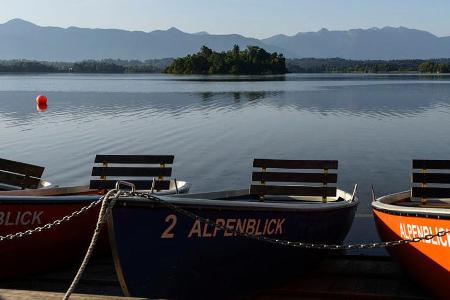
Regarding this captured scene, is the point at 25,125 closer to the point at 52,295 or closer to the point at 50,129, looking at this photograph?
the point at 50,129

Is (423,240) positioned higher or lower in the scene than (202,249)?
higher

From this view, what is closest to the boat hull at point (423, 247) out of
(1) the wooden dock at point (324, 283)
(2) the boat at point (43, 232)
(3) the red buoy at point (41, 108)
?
(1) the wooden dock at point (324, 283)

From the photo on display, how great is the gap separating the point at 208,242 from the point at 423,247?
116 inches

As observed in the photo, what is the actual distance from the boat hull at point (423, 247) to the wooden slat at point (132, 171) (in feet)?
14.4

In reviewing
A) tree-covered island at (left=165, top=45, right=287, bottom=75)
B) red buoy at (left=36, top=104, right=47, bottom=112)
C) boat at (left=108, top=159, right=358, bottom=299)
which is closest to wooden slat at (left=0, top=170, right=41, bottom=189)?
boat at (left=108, top=159, right=358, bottom=299)

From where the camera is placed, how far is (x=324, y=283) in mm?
9297

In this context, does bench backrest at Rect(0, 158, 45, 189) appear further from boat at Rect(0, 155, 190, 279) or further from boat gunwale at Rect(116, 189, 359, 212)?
boat gunwale at Rect(116, 189, 359, 212)

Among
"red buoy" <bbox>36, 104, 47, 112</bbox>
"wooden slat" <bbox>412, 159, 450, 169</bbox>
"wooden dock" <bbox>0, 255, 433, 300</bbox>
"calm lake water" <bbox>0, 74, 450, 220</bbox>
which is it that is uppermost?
"wooden slat" <bbox>412, 159, 450, 169</bbox>

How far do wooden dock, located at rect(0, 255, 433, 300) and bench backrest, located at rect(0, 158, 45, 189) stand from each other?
2731 mm

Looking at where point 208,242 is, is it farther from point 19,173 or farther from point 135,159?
point 19,173

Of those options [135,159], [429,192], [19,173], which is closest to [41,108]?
[19,173]

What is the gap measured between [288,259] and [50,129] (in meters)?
29.3

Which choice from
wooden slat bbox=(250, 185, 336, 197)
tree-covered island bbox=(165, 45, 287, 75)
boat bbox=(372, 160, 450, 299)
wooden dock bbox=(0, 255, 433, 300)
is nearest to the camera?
boat bbox=(372, 160, 450, 299)

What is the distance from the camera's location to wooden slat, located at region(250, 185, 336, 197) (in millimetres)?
10805
